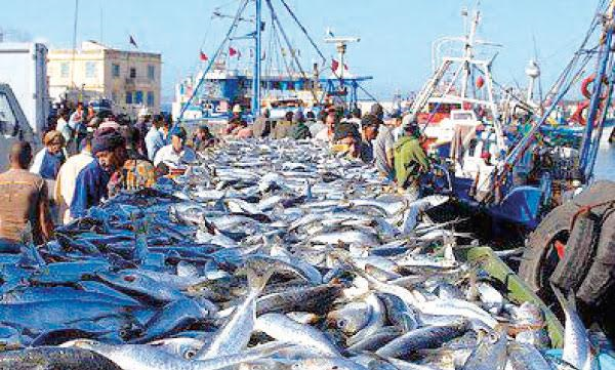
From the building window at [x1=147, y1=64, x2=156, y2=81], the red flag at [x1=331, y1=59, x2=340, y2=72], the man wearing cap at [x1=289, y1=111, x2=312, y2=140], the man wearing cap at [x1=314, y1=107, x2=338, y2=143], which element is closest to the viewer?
the man wearing cap at [x1=314, y1=107, x2=338, y2=143]

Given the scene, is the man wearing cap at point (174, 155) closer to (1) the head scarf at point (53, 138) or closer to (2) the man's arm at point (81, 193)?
(1) the head scarf at point (53, 138)

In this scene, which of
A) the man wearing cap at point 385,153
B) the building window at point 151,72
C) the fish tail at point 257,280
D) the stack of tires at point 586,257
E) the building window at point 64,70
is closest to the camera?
the fish tail at point 257,280

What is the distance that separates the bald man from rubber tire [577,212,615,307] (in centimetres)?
415

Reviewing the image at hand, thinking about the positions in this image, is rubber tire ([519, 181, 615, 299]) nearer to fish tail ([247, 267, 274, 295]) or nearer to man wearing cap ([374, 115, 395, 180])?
fish tail ([247, 267, 274, 295])

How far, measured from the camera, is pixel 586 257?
5820 mm

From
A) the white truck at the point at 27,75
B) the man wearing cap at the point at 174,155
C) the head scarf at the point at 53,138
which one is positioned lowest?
the man wearing cap at the point at 174,155

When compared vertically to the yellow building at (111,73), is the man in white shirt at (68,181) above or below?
below

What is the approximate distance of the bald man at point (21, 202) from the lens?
5.68m

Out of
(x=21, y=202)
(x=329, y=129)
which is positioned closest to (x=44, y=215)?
(x=21, y=202)

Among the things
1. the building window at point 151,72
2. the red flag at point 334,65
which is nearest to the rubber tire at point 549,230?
the red flag at point 334,65

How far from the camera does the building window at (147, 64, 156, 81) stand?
67.6 meters

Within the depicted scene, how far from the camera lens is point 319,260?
4.67m

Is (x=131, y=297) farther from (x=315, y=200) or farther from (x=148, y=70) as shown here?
(x=148, y=70)

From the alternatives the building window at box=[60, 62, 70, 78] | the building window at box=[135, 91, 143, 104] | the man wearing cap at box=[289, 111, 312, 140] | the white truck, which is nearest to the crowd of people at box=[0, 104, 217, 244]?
the white truck
